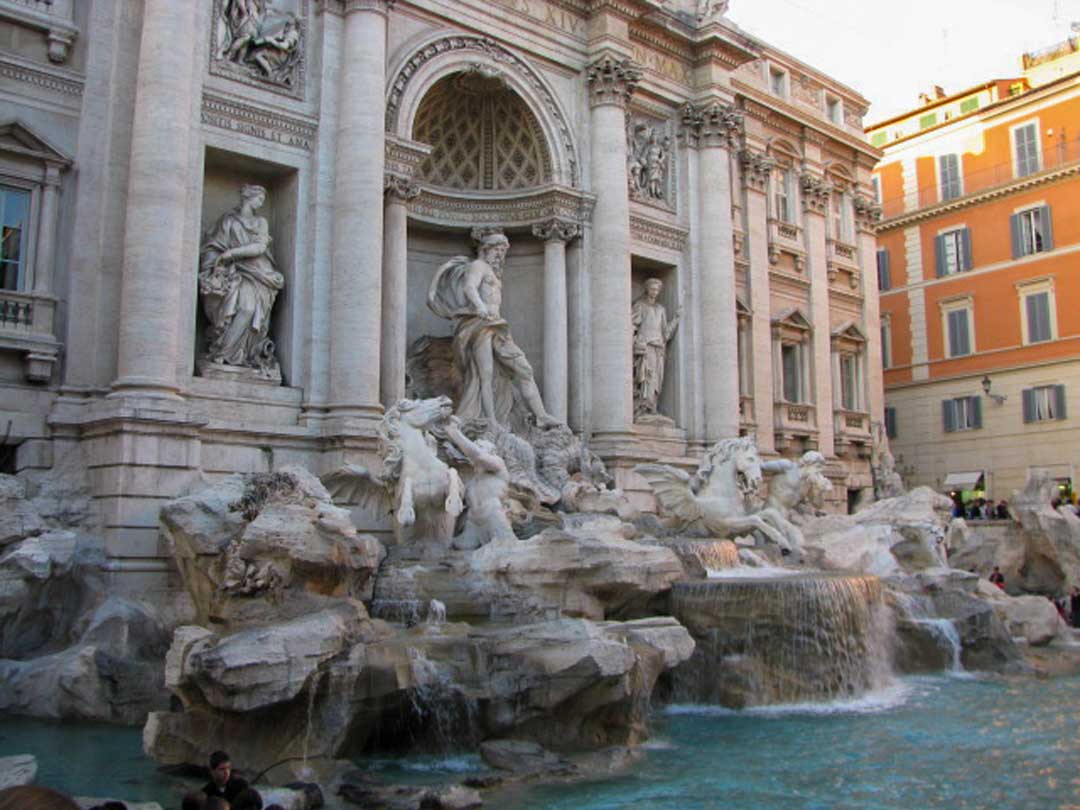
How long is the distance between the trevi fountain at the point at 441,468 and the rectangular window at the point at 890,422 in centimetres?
954

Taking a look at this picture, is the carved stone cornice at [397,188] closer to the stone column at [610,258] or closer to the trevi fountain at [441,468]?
the trevi fountain at [441,468]

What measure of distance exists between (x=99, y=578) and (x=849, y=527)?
456 inches

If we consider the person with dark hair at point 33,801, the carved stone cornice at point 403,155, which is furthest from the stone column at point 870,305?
the person with dark hair at point 33,801

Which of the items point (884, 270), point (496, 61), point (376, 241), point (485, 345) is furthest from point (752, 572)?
point (884, 270)

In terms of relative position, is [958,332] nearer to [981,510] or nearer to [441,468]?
[981,510]

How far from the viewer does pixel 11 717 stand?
10.4 metres

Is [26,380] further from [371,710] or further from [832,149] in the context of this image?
[832,149]

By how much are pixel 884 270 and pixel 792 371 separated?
982 cm

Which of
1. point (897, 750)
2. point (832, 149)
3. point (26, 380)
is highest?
point (832, 149)

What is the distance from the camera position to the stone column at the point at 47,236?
13.4m

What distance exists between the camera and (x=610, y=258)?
19125 mm

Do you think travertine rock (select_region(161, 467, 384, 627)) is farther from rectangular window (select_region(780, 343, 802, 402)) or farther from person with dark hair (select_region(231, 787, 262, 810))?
rectangular window (select_region(780, 343, 802, 402))

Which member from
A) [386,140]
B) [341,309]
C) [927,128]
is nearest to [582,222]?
[386,140]

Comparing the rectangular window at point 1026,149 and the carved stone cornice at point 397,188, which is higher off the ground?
the rectangular window at point 1026,149
